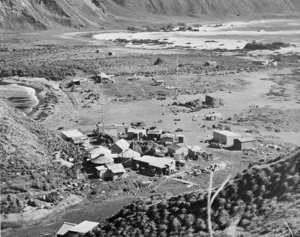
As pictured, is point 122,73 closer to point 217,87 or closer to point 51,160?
point 217,87

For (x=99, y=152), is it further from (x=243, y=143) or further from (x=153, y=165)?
(x=243, y=143)

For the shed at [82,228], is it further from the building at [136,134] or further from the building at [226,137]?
the building at [226,137]

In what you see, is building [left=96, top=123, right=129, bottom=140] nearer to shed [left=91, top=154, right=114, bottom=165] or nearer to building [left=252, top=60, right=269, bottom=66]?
shed [left=91, top=154, right=114, bottom=165]

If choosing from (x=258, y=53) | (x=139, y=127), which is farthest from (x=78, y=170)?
(x=258, y=53)

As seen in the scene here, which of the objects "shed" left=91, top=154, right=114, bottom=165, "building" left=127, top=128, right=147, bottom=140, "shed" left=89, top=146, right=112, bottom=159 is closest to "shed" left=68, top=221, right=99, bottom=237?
"shed" left=91, top=154, right=114, bottom=165

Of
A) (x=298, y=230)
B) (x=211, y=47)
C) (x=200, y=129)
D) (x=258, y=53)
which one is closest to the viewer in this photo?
(x=298, y=230)

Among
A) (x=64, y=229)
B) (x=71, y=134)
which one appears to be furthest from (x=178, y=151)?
(x=64, y=229)
